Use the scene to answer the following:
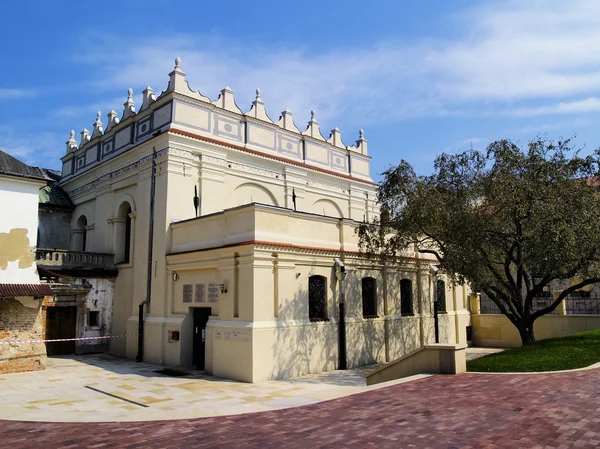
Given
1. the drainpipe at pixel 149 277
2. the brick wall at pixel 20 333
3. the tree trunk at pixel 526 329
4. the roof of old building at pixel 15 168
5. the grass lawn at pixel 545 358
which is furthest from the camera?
the drainpipe at pixel 149 277

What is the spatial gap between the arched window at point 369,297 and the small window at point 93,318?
11.7m

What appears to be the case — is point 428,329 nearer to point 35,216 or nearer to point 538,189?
point 538,189

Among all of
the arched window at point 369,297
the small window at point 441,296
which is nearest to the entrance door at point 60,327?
the arched window at point 369,297

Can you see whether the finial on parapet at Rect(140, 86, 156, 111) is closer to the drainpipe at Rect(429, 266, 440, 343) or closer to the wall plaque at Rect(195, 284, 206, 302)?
the wall plaque at Rect(195, 284, 206, 302)

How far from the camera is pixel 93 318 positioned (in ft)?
71.5

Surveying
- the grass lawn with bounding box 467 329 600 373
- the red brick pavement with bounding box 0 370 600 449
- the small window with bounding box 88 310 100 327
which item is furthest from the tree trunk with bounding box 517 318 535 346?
the small window with bounding box 88 310 100 327

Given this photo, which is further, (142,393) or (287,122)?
(287,122)

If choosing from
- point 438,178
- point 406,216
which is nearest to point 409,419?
point 406,216

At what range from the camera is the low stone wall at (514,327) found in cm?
2333

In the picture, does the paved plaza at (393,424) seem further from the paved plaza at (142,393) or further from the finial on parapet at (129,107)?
the finial on parapet at (129,107)

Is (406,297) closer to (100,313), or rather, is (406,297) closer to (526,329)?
(526,329)

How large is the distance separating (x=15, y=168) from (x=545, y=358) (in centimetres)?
1787

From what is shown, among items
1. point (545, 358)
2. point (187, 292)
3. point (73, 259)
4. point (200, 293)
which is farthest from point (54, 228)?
point (545, 358)

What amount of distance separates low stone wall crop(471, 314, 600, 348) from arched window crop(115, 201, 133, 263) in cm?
Answer: 1812
